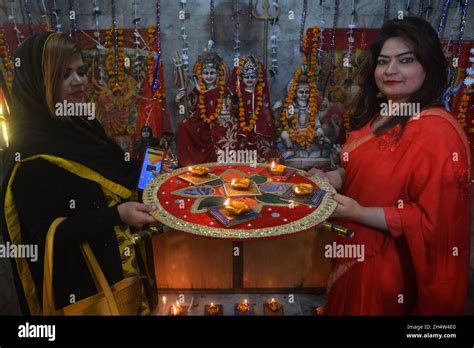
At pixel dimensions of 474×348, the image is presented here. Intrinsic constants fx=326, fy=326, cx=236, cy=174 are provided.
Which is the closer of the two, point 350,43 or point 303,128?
point 350,43

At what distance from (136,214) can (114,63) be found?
244 cm

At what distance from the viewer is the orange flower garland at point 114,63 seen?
3.22 m

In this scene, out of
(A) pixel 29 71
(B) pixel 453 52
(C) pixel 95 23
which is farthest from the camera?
(C) pixel 95 23

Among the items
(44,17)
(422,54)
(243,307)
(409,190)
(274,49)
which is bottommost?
(243,307)

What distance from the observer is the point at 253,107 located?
3.35 m

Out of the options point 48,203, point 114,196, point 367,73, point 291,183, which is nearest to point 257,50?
point 367,73

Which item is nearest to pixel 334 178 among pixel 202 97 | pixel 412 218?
pixel 412 218

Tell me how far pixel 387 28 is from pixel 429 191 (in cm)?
75

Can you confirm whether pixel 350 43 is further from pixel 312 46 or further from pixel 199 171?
pixel 199 171

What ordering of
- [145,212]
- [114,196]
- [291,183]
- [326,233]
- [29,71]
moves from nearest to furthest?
[29,71] < [145,212] < [114,196] < [291,183] < [326,233]

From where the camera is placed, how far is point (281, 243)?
8.45 ft

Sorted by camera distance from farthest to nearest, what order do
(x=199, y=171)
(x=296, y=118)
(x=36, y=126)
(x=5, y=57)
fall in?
(x=296, y=118), (x=5, y=57), (x=199, y=171), (x=36, y=126)

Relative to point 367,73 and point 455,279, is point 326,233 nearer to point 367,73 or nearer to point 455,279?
point 455,279

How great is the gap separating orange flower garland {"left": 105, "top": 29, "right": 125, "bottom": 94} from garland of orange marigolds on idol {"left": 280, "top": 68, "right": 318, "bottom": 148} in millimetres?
1693
